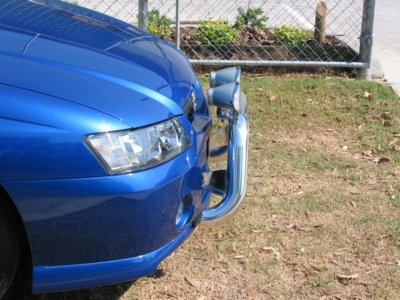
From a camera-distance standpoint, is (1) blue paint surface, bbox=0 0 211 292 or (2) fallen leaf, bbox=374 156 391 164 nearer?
(1) blue paint surface, bbox=0 0 211 292

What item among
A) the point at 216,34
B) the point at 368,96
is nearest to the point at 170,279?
the point at 368,96

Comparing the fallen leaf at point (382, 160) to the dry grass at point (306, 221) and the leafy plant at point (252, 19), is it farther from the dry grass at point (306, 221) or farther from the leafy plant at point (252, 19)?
the leafy plant at point (252, 19)

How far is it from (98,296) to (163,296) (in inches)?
12.9

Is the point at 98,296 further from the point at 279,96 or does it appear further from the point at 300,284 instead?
the point at 279,96

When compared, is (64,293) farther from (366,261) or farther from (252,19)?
(252,19)

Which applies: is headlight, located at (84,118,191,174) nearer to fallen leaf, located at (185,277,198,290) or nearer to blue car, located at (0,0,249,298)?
blue car, located at (0,0,249,298)

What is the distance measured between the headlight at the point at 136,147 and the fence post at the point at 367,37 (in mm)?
4279

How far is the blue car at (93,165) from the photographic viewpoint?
7.73 feet

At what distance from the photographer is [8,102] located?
235cm

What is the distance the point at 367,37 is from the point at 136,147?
4.56 m

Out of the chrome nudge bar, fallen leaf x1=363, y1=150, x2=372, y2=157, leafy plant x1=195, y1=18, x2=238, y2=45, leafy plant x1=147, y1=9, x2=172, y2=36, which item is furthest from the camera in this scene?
leafy plant x1=147, y1=9, x2=172, y2=36

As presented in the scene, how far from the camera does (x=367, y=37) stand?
643 centimetres

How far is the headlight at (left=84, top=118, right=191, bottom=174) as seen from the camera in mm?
2412

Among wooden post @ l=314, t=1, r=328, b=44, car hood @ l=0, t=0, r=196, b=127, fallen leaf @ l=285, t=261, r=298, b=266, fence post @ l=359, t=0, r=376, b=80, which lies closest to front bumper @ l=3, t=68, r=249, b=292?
car hood @ l=0, t=0, r=196, b=127
